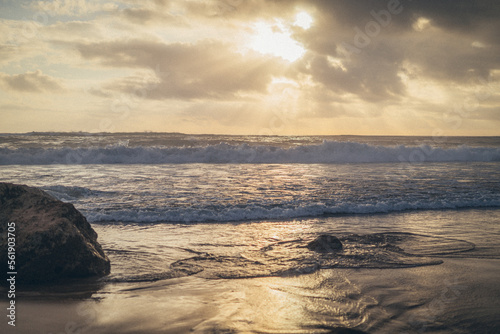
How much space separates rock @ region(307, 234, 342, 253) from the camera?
5655 millimetres

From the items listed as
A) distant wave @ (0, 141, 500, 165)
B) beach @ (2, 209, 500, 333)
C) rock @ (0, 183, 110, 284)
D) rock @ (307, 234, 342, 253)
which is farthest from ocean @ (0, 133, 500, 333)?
distant wave @ (0, 141, 500, 165)

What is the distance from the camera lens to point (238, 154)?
26938mm

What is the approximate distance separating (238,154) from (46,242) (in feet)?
74.2

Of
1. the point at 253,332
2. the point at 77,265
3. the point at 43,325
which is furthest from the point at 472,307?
the point at 77,265

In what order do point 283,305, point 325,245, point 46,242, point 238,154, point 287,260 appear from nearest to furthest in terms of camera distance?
1. point 283,305
2. point 46,242
3. point 287,260
4. point 325,245
5. point 238,154

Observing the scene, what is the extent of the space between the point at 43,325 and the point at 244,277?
2.23 meters

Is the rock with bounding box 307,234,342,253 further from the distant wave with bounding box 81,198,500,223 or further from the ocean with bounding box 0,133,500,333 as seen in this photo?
the distant wave with bounding box 81,198,500,223

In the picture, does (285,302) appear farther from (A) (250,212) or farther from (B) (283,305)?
(A) (250,212)

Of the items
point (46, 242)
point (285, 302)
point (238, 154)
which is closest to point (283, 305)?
point (285, 302)

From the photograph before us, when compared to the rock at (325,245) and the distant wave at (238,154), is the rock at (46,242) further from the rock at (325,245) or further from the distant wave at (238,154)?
the distant wave at (238,154)

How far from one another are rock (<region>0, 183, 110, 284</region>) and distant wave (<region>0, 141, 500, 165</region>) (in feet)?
65.0

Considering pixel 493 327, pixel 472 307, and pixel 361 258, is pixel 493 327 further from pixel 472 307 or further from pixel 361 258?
pixel 361 258

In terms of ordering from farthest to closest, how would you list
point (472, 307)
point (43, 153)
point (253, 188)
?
point (43, 153), point (253, 188), point (472, 307)

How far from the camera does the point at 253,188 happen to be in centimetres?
1198
